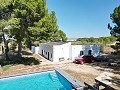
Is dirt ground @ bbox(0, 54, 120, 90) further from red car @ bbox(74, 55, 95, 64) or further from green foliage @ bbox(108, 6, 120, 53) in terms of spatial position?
green foliage @ bbox(108, 6, 120, 53)

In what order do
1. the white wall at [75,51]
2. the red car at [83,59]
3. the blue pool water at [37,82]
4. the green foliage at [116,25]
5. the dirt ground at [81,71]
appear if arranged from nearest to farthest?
the blue pool water at [37,82], the dirt ground at [81,71], the green foliage at [116,25], the red car at [83,59], the white wall at [75,51]

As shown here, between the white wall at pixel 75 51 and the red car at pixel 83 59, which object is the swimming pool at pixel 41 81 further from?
the white wall at pixel 75 51

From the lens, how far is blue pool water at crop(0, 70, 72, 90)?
62.6ft

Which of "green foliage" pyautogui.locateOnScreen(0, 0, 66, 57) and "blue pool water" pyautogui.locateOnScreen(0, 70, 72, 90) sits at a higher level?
"green foliage" pyautogui.locateOnScreen(0, 0, 66, 57)

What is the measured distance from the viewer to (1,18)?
29.0 metres

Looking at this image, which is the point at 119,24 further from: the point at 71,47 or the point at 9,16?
the point at 9,16

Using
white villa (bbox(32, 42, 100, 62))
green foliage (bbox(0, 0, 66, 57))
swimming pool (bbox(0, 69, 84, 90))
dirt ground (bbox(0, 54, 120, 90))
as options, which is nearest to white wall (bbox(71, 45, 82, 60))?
white villa (bbox(32, 42, 100, 62))

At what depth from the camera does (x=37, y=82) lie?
69.9ft

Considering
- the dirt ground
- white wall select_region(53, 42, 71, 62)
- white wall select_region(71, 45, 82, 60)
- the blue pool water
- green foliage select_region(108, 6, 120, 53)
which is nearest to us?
the blue pool water

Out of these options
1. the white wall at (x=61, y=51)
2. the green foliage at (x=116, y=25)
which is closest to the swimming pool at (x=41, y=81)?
the white wall at (x=61, y=51)

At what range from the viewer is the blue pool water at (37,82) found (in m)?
19.1

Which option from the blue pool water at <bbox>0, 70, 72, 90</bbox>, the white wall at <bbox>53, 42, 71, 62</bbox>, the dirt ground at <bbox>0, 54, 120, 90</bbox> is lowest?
the blue pool water at <bbox>0, 70, 72, 90</bbox>

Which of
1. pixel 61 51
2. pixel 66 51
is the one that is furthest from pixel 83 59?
pixel 61 51

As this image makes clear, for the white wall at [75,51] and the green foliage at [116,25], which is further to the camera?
the white wall at [75,51]
